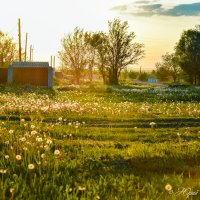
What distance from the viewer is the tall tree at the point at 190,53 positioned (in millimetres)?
83562

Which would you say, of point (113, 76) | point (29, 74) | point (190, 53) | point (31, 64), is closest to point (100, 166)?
point (29, 74)

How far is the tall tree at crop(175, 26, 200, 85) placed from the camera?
83562 millimetres

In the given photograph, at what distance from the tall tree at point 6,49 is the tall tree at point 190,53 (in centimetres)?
3642

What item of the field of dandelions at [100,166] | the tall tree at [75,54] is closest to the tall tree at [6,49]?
the tall tree at [75,54]

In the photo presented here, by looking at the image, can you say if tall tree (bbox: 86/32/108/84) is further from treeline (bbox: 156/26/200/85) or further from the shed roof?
the shed roof

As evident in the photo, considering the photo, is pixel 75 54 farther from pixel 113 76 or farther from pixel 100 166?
pixel 100 166

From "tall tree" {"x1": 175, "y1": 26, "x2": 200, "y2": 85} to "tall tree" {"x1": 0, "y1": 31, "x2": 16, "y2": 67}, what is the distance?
3642 centimetres

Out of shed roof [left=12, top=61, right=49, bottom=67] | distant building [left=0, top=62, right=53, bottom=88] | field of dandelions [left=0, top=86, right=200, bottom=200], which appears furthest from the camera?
shed roof [left=12, top=61, right=49, bottom=67]

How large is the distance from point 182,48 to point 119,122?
243ft

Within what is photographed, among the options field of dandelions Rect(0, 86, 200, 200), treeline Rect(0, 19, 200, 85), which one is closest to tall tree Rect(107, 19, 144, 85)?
treeline Rect(0, 19, 200, 85)

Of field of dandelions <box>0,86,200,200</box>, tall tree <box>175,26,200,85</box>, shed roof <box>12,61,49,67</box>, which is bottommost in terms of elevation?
field of dandelions <box>0,86,200,200</box>

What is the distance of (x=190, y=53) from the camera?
281 ft

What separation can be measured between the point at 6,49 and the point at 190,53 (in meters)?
39.7

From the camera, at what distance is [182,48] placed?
89.2 m
